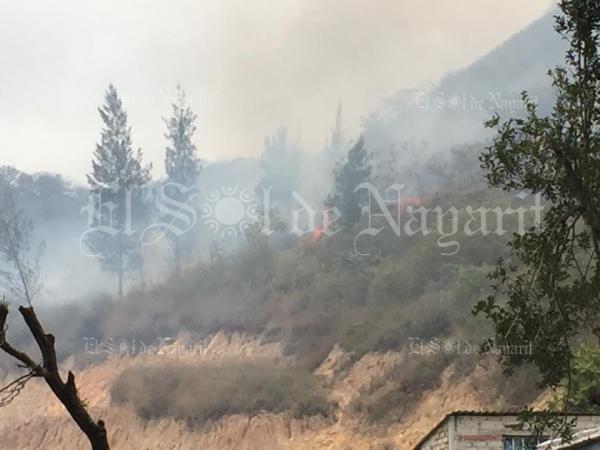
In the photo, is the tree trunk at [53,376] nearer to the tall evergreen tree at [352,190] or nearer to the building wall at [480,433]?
the building wall at [480,433]

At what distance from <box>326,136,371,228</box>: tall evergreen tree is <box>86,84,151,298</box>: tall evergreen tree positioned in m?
17.1

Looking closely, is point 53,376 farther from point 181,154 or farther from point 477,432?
point 181,154

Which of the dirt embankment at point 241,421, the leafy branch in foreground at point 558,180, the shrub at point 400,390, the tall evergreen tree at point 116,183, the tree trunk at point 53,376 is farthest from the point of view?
the tall evergreen tree at point 116,183

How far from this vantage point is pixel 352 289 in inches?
1984

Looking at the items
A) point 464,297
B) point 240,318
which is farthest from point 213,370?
point 464,297

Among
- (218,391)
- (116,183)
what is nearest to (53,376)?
(218,391)

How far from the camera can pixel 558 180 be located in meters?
9.62

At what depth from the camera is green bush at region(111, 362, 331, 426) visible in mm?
39625

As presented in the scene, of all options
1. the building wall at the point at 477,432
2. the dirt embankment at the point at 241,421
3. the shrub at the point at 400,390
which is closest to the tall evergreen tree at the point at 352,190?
the dirt embankment at the point at 241,421

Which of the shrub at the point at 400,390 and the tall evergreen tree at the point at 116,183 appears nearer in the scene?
the shrub at the point at 400,390

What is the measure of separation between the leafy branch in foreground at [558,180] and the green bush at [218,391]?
2988 centimetres

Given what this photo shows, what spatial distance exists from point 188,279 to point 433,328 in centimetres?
2395

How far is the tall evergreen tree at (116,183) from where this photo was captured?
6612cm

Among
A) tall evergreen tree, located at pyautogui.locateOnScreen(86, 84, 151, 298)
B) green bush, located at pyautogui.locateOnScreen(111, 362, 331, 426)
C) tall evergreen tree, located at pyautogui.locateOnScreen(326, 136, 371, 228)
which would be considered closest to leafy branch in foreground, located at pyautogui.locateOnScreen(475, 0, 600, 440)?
green bush, located at pyautogui.locateOnScreen(111, 362, 331, 426)
